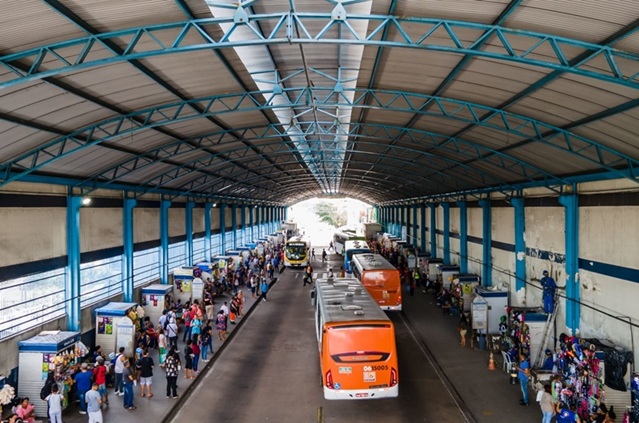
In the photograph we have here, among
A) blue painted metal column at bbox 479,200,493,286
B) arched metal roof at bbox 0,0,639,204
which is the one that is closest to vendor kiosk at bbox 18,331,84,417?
arched metal roof at bbox 0,0,639,204

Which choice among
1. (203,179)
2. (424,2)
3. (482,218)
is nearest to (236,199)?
(203,179)

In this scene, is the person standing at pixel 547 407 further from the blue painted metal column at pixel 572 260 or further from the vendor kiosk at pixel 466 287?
the vendor kiosk at pixel 466 287

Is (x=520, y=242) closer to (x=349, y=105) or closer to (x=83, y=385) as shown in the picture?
(x=349, y=105)

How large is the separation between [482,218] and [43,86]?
2378 centimetres

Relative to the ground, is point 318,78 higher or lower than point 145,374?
higher

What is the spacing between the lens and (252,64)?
12.3 meters

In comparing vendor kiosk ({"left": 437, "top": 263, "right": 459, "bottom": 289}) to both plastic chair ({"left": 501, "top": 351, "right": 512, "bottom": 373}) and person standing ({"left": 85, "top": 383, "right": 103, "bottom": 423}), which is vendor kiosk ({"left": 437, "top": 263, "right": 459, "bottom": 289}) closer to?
plastic chair ({"left": 501, "top": 351, "right": 512, "bottom": 373})

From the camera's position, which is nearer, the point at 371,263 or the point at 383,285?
the point at 383,285

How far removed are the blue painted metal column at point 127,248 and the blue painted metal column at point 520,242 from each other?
1797cm

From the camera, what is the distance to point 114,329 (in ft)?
57.3

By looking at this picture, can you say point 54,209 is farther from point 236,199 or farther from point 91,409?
point 236,199

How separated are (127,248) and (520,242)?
1828 cm

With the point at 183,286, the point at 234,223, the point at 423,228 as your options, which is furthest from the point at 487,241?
the point at 234,223

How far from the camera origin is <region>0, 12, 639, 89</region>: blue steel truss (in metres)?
8.22
